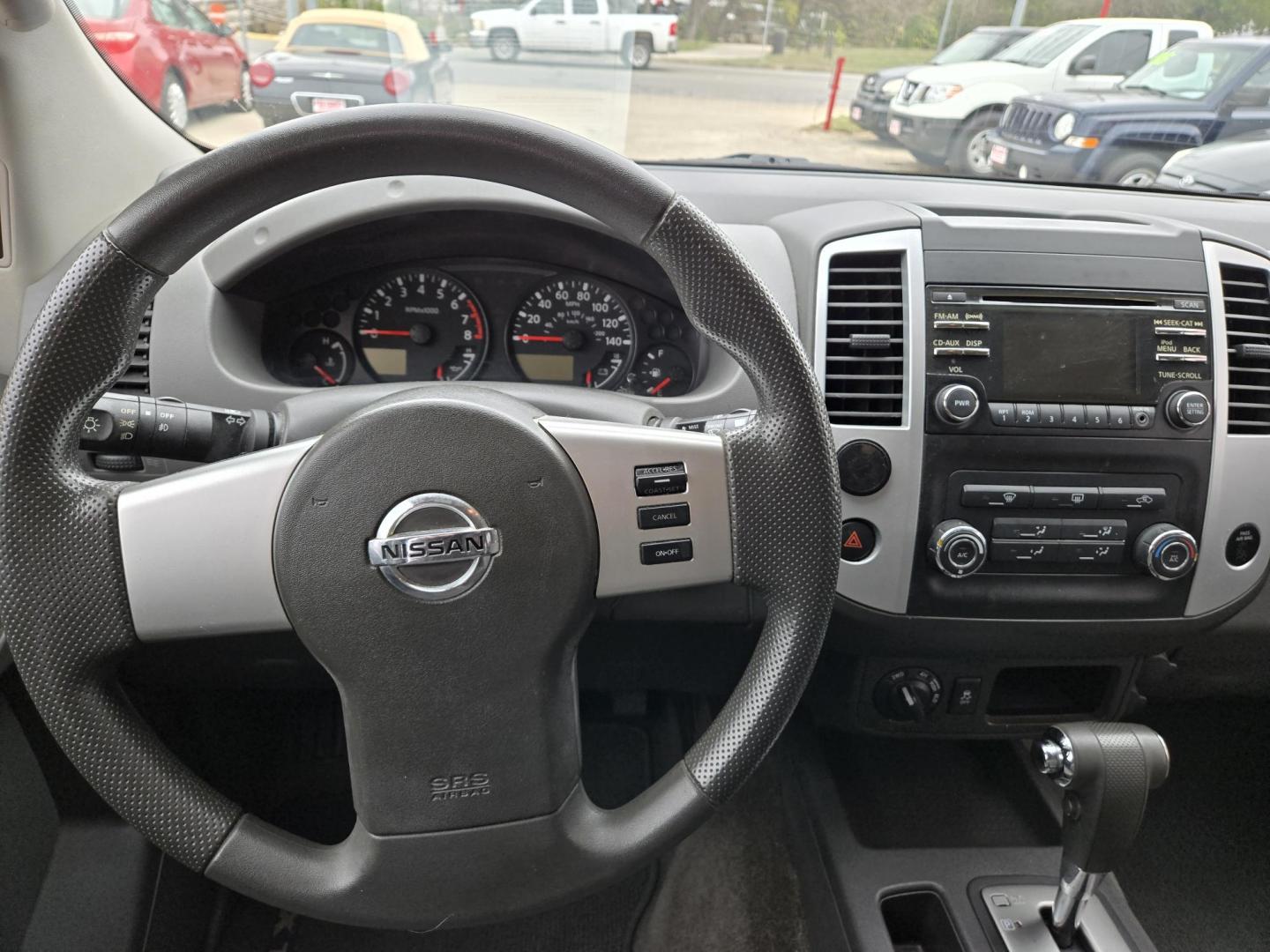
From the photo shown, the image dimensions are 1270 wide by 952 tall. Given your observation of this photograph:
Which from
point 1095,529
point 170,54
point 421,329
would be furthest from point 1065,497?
point 170,54

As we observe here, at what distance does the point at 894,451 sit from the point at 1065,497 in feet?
0.83

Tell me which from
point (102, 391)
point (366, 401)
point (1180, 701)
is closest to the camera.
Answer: point (102, 391)

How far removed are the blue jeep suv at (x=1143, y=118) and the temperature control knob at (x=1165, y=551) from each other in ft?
2.48

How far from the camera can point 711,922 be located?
5.51 ft

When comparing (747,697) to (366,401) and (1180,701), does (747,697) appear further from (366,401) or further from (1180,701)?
(1180,701)

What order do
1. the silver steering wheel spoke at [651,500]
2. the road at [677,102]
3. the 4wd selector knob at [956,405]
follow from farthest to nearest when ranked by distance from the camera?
the road at [677,102] → the 4wd selector knob at [956,405] → the silver steering wheel spoke at [651,500]

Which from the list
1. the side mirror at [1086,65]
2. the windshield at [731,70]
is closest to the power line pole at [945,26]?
the windshield at [731,70]

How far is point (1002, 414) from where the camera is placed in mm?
1269

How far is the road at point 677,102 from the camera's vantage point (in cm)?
158

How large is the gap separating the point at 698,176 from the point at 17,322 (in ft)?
3.62

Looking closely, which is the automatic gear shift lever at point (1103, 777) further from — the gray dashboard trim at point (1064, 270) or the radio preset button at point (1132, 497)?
the gray dashboard trim at point (1064, 270)

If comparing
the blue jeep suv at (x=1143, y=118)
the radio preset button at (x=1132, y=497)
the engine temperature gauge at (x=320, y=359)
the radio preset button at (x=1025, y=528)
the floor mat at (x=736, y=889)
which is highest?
the blue jeep suv at (x=1143, y=118)

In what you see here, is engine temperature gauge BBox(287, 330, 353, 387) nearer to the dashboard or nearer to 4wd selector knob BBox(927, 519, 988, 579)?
the dashboard

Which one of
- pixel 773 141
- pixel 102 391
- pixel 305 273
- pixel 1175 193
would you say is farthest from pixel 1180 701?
pixel 102 391
